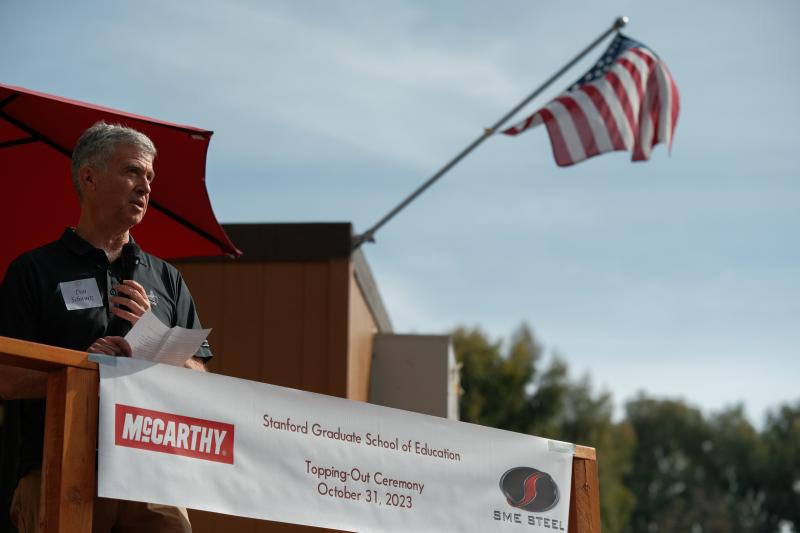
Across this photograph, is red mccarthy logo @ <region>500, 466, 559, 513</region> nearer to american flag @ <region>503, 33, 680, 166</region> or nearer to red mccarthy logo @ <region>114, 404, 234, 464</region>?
red mccarthy logo @ <region>114, 404, 234, 464</region>

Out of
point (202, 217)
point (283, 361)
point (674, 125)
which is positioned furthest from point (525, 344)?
point (202, 217)

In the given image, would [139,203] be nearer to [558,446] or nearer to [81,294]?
[81,294]

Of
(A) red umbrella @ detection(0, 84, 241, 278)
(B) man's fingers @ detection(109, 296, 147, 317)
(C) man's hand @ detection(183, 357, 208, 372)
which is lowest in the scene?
(C) man's hand @ detection(183, 357, 208, 372)

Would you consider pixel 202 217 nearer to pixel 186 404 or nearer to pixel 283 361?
pixel 186 404

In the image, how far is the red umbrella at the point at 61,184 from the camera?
4023 mm

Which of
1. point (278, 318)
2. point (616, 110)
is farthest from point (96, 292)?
point (616, 110)

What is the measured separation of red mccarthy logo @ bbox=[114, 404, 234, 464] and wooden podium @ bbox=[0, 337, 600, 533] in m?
0.08

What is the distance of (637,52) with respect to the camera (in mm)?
9250

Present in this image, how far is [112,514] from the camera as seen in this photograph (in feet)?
8.91

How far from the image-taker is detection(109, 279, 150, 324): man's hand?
2.80 meters

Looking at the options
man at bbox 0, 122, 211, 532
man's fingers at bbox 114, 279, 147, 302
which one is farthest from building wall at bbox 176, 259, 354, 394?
man's fingers at bbox 114, 279, 147, 302

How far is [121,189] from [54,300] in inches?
15.4

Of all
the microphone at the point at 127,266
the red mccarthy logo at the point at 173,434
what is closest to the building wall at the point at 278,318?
the microphone at the point at 127,266

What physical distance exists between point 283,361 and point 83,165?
161 inches
